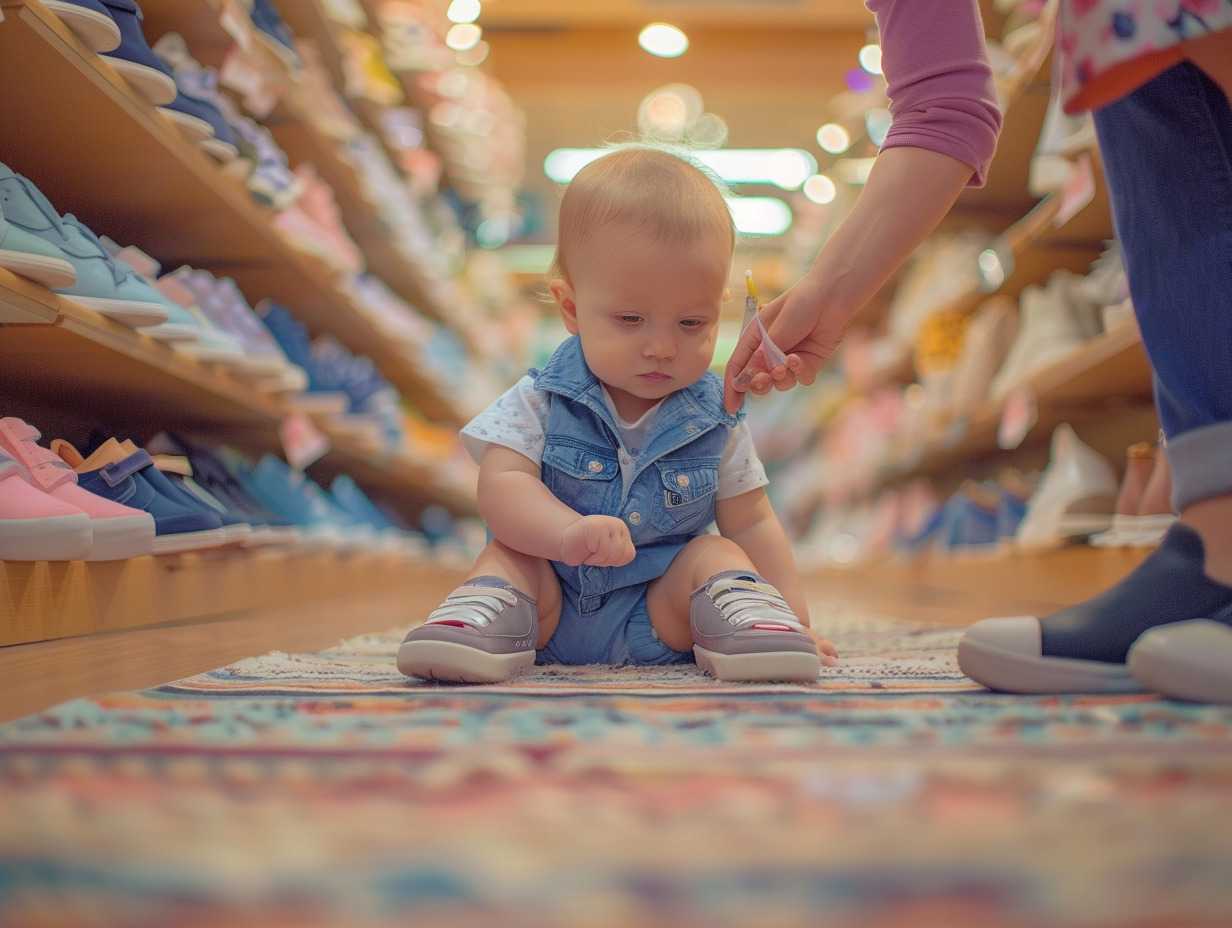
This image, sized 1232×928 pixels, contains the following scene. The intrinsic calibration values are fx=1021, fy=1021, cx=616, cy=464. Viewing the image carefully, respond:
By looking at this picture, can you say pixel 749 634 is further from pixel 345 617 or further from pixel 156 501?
pixel 345 617

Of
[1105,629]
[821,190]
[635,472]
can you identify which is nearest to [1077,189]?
[635,472]

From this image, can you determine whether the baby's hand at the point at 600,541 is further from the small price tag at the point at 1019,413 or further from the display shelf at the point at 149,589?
the small price tag at the point at 1019,413

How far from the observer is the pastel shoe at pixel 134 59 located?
136cm

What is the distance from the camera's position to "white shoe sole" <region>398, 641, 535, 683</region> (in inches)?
33.5

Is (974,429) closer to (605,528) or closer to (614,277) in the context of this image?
(614,277)

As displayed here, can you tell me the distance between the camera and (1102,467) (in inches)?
71.4

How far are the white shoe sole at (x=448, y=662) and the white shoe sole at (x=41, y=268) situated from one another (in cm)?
65

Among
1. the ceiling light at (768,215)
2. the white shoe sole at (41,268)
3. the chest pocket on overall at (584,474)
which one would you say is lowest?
the chest pocket on overall at (584,474)

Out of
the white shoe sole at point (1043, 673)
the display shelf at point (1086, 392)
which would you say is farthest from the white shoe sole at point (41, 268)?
the display shelf at point (1086, 392)

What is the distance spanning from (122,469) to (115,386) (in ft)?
1.00

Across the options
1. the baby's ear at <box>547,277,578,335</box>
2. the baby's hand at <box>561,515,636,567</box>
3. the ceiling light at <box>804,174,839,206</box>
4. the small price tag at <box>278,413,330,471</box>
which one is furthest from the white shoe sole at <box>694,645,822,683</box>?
the ceiling light at <box>804,174,839,206</box>

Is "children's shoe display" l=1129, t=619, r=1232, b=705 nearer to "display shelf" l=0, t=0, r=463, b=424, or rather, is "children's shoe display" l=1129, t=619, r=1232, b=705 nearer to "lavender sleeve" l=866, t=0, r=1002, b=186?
"lavender sleeve" l=866, t=0, r=1002, b=186

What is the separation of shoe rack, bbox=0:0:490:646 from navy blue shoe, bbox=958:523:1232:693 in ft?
3.23

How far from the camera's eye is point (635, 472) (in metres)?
1.08
